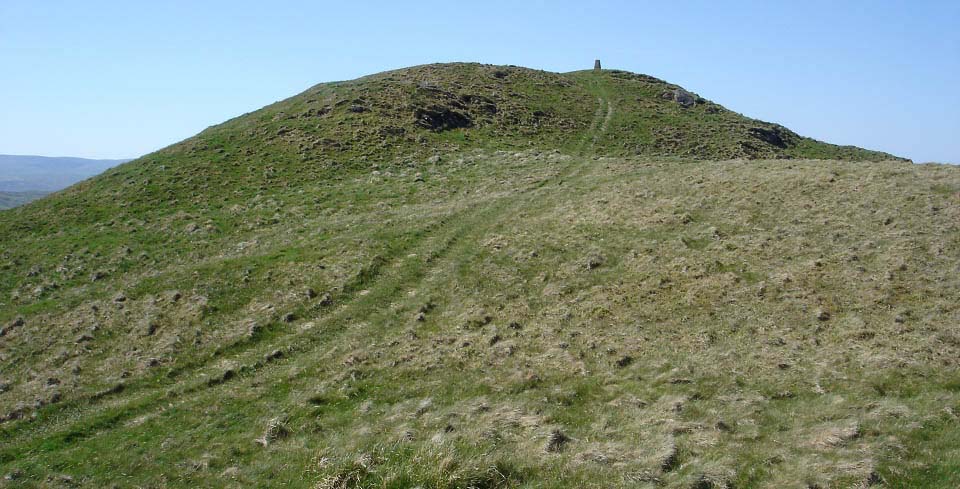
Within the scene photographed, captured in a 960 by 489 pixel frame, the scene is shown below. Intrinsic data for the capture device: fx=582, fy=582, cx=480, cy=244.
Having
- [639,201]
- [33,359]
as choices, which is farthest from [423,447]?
[639,201]

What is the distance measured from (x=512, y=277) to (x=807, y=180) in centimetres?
2092

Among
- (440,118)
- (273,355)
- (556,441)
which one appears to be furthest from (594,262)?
(440,118)

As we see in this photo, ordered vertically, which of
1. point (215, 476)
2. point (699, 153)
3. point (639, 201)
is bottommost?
point (215, 476)

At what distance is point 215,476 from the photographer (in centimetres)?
1622

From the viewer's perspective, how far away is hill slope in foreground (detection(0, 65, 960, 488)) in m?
15.2

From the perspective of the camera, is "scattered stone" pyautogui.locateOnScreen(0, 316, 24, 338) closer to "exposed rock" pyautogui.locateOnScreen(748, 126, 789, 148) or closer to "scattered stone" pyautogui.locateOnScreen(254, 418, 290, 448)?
"scattered stone" pyautogui.locateOnScreen(254, 418, 290, 448)

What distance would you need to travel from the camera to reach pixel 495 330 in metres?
24.3

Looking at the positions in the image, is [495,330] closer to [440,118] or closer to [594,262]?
[594,262]

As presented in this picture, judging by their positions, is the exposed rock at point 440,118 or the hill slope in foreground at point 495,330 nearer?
the hill slope in foreground at point 495,330

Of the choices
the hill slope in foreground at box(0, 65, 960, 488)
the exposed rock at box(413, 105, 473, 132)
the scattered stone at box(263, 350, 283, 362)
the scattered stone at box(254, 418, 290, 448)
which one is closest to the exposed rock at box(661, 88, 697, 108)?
the exposed rock at box(413, 105, 473, 132)

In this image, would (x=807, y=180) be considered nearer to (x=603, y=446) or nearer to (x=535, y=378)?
(x=535, y=378)

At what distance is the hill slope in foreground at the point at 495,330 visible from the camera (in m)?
15.2

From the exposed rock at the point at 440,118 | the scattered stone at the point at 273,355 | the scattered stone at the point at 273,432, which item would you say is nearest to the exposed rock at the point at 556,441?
the scattered stone at the point at 273,432

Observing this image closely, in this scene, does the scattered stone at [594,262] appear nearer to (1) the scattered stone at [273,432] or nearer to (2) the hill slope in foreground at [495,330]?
(2) the hill slope in foreground at [495,330]
